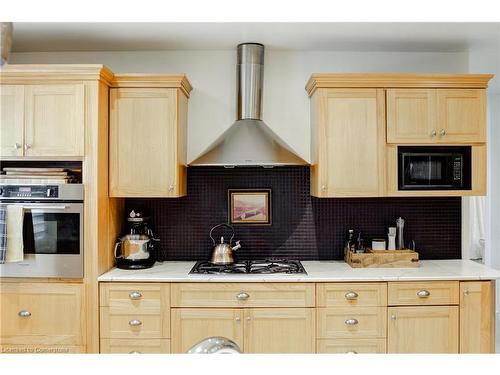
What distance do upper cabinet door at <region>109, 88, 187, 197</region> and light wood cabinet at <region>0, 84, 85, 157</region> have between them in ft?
0.82

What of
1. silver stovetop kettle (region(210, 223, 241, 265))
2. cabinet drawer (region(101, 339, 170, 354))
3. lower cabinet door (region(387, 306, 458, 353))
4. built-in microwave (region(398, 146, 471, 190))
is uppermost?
built-in microwave (region(398, 146, 471, 190))

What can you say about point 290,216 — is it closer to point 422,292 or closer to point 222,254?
point 222,254

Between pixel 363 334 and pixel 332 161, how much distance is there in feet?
3.65

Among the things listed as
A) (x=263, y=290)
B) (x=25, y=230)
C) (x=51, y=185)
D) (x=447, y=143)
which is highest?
(x=447, y=143)

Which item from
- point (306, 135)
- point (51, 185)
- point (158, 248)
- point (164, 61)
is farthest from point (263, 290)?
point (164, 61)

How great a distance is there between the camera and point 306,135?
3385 millimetres

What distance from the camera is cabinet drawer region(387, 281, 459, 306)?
9.16ft

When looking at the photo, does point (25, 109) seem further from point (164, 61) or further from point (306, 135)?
point (306, 135)

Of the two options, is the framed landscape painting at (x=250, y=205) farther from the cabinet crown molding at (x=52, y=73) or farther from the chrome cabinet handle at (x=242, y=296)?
the cabinet crown molding at (x=52, y=73)

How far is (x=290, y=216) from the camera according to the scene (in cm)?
337

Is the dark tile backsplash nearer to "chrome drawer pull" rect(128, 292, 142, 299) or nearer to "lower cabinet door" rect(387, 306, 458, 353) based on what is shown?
"chrome drawer pull" rect(128, 292, 142, 299)

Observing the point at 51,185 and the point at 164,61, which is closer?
the point at 51,185

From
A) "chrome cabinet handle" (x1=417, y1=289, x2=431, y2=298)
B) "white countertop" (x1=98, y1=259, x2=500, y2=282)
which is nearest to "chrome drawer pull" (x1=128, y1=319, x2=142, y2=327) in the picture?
"white countertop" (x1=98, y1=259, x2=500, y2=282)
